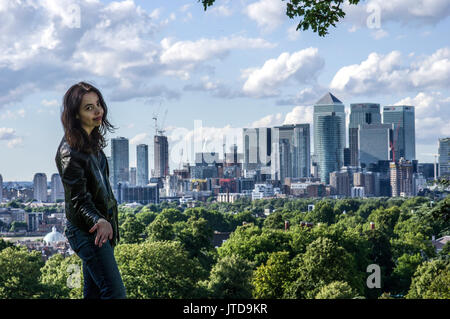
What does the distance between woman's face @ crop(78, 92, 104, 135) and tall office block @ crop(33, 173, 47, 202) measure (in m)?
171

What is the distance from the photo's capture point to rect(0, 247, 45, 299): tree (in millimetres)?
28016

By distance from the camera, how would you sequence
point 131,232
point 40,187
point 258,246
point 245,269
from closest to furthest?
point 245,269
point 258,246
point 131,232
point 40,187

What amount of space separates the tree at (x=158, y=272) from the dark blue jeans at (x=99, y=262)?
72.1ft

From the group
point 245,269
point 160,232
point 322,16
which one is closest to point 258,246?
point 160,232

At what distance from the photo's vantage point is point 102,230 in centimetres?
429

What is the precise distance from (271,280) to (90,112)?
28159 mm

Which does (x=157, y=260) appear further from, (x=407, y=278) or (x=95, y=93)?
(x=95, y=93)

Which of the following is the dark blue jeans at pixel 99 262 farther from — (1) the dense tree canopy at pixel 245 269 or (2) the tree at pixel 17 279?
(2) the tree at pixel 17 279

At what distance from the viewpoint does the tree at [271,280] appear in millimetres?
31500

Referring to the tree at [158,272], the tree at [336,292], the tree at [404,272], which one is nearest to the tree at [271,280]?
the tree at [158,272]

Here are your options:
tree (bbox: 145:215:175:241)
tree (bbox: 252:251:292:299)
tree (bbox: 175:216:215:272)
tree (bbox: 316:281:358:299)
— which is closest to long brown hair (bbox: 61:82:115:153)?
tree (bbox: 316:281:358:299)

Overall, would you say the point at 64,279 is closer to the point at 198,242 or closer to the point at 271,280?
the point at 271,280
